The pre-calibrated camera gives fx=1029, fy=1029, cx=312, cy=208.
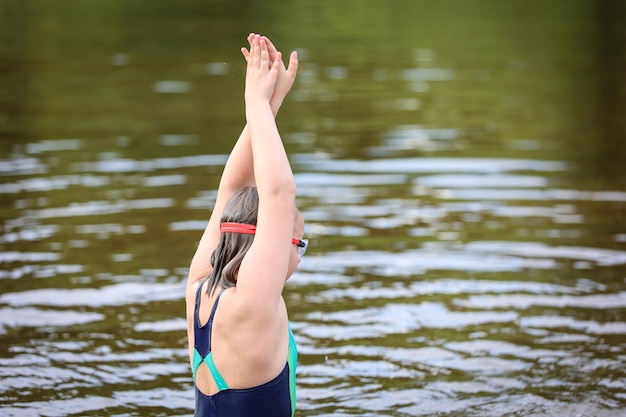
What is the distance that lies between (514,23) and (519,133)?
13381mm

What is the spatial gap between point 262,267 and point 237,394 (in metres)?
0.53

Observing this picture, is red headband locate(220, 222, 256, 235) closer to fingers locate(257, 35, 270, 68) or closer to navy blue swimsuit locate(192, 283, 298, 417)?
navy blue swimsuit locate(192, 283, 298, 417)

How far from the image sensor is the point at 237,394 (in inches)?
142

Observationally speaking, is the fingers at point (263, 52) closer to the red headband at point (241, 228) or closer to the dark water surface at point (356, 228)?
the red headband at point (241, 228)

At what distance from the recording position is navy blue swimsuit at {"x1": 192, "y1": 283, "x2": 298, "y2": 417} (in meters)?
3.61

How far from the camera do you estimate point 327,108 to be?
15.5 m

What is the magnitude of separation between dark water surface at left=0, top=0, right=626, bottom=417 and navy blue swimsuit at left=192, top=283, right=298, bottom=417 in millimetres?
2161

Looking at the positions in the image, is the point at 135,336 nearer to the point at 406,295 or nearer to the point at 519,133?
the point at 406,295

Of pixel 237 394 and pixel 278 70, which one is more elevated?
pixel 278 70

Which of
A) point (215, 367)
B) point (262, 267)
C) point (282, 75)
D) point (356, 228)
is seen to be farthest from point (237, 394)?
point (356, 228)

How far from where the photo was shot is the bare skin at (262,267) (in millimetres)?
3385

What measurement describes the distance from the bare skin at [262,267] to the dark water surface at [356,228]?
89.9 inches

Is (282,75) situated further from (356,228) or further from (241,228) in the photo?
(356,228)

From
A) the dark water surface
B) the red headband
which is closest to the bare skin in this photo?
the red headband
